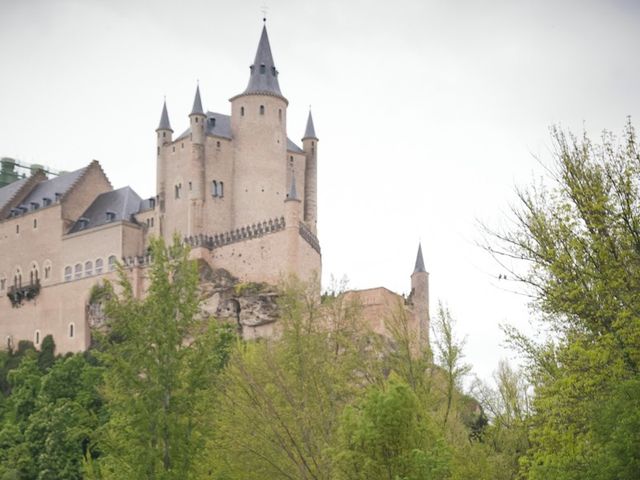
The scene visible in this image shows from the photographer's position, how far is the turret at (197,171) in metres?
75.4

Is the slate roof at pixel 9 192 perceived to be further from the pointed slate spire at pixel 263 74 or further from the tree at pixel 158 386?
the tree at pixel 158 386

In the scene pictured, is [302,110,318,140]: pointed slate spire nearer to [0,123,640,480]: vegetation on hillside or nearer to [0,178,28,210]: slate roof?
[0,178,28,210]: slate roof

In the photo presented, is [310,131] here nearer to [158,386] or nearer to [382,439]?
[158,386]

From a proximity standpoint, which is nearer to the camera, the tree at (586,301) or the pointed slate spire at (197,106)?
the tree at (586,301)

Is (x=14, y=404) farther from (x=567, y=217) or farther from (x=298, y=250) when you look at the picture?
(x=567, y=217)

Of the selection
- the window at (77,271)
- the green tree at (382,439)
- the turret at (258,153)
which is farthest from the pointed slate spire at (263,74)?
the green tree at (382,439)

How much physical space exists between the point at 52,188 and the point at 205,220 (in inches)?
865

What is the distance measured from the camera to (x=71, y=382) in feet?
229

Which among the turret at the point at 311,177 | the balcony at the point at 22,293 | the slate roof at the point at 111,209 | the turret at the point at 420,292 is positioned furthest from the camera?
the balcony at the point at 22,293

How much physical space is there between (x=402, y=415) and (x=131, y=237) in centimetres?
5528

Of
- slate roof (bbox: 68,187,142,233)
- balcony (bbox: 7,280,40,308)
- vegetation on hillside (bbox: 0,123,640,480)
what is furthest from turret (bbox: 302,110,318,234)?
vegetation on hillside (bbox: 0,123,640,480)

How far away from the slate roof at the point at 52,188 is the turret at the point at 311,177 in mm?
20301

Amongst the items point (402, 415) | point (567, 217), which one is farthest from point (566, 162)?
point (402, 415)

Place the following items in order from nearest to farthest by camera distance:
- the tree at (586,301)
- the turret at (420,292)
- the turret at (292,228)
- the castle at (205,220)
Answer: the tree at (586,301), the turret at (292,228), the castle at (205,220), the turret at (420,292)
